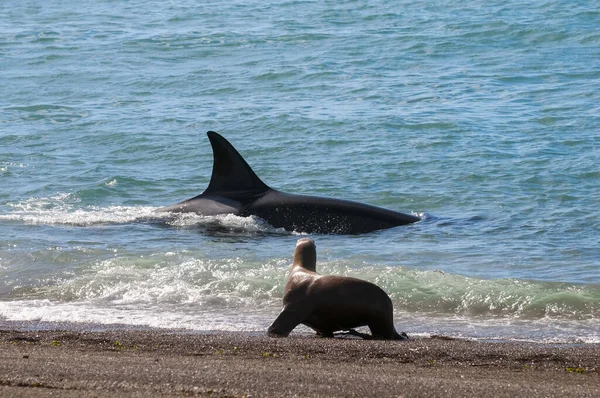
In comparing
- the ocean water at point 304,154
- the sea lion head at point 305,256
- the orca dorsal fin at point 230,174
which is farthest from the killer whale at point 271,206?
the sea lion head at point 305,256

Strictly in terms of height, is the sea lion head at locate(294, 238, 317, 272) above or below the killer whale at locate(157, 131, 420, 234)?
above

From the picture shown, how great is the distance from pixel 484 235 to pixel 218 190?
11.6 feet

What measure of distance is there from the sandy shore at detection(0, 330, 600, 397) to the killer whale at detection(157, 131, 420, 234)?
5814 mm

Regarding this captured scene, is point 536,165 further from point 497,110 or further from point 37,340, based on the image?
point 37,340

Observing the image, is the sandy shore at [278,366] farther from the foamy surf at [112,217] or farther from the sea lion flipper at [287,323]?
the foamy surf at [112,217]

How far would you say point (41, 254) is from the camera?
38.1 feet

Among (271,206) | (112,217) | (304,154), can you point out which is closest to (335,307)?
(271,206)

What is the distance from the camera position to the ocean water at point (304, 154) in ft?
32.0

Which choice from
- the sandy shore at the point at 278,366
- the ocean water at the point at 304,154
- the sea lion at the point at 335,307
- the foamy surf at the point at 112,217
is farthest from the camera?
the foamy surf at the point at 112,217

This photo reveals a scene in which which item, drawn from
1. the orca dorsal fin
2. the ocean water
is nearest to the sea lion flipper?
the ocean water

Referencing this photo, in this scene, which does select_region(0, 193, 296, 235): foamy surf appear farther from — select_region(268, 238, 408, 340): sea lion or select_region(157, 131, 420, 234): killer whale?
select_region(268, 238, 408, 340): sea lion

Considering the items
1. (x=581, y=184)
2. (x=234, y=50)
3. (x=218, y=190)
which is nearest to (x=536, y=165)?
(x=581, y=184)

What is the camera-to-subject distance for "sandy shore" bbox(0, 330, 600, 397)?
509 cm

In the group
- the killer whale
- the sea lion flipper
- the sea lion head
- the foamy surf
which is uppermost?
the sea lion head
